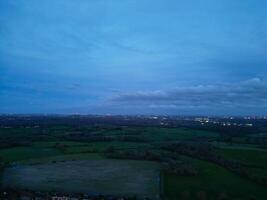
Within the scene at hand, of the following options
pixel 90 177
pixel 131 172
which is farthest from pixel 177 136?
pixel 90 177

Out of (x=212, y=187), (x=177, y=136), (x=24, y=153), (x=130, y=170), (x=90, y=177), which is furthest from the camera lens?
(x=177, y=136)

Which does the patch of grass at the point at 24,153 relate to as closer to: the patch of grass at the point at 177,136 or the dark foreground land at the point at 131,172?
the dark foreground land at the point at 131,172

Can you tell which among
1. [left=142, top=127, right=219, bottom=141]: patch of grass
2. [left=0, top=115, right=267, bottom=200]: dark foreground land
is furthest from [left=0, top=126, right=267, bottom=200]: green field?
[left=142, top=127, right=219, bottom=141]: patch of grass

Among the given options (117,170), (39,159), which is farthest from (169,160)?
(39,159)

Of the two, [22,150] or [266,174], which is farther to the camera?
[22,150]

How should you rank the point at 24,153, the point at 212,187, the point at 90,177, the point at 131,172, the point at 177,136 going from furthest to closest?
the point at 177,136 < the point at 24,153 < the point at 131,172 < the point at 90,177 < the point at 212,187

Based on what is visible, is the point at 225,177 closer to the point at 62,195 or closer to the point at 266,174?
the point at 266,174

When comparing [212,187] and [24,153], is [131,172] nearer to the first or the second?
[212,187]

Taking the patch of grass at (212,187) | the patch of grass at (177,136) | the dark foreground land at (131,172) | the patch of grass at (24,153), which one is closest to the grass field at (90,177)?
the dark foreground land at (131,172)

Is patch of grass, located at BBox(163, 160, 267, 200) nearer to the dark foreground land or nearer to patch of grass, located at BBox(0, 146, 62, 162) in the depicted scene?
the dark foreground land
